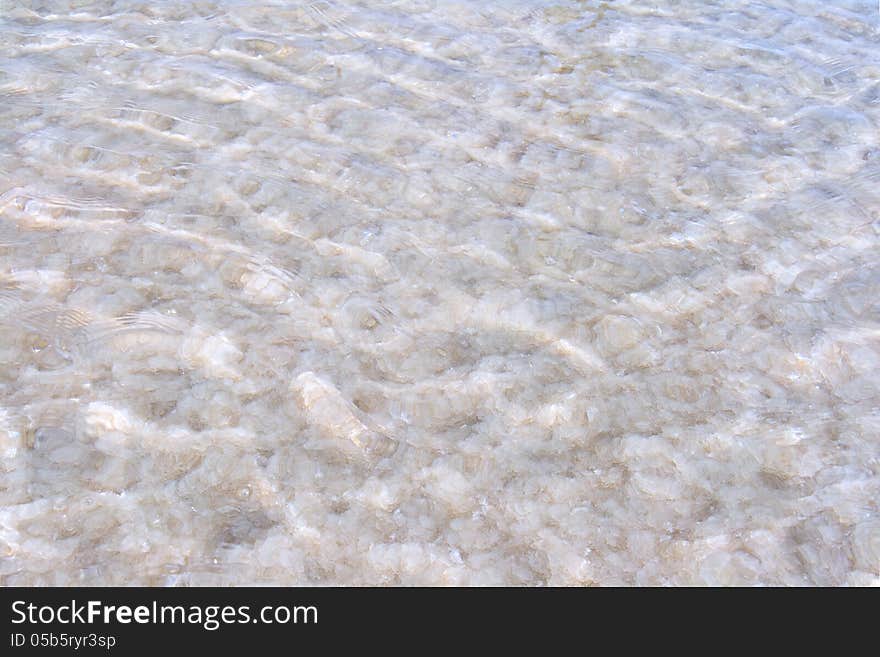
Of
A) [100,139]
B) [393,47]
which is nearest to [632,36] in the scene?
[393,47]

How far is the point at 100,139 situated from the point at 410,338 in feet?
4.76

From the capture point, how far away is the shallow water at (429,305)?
68.1 inches

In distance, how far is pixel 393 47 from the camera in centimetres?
346

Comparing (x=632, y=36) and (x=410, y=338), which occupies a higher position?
(x=632, y=36)

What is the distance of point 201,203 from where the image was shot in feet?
8.41

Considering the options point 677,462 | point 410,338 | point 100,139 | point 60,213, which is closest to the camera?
point 677,462

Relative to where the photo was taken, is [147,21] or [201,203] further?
[147,21]

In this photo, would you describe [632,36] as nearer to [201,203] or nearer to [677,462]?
[201,203]

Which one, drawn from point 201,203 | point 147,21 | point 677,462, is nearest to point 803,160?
point 677,462

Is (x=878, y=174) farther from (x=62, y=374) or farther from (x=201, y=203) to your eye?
(x=62, y=374)

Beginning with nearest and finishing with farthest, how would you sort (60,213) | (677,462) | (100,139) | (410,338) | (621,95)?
1. (677,462)
2. (410,338)
3. (60,213)
4. (100,139)
5. (621,95)

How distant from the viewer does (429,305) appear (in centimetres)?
227

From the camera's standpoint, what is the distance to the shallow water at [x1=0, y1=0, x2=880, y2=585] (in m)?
1.73

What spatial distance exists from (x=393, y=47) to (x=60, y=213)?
162cm
